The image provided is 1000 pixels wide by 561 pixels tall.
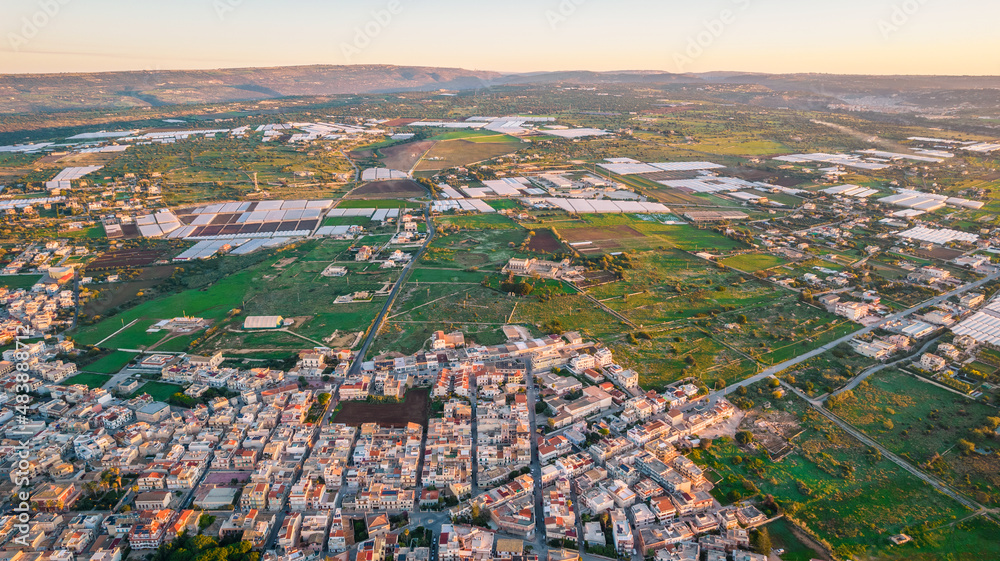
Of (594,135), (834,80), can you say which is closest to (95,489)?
(594,135)

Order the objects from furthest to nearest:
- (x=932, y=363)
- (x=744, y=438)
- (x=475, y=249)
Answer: (x=475, y=249) → (x=932, y=363) → (x=744, y=438)

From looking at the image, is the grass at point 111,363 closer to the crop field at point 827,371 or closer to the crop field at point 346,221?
the crop field at point 346,221

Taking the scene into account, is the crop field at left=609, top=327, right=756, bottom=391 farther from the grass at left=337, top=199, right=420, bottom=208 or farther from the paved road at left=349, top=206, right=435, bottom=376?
the grass at left=337, top=199, right=420, bottom=208

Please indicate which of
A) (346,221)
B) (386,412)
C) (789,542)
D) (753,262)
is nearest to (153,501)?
(386,412)

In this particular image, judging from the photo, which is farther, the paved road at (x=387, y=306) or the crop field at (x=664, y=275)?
the crop field at (x=664, y=275)

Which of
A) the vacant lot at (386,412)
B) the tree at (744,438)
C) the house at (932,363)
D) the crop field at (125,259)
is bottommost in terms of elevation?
the vacant lot at (386,412)

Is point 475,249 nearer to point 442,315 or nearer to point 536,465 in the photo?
point 442,315

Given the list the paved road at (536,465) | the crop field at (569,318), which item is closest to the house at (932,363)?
the crop field at (569,318)
